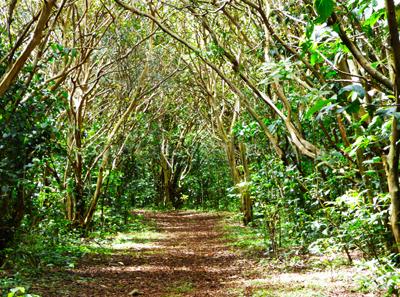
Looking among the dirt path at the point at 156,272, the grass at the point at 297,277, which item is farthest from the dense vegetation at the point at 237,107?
the dirt path at the point at 156,272

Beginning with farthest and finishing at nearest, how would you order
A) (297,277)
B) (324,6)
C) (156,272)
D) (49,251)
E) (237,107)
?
(237,107)
(156,272)
(49,251)
(297,277)
(324,6)

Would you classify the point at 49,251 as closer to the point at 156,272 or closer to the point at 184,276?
the point at 156,272

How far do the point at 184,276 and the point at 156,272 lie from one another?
688 mm

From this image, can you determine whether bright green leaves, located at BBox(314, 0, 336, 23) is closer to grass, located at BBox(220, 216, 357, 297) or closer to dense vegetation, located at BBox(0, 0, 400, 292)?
dense vegetation, located at BBox(0, 0, 400, 292)

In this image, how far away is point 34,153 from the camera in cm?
768

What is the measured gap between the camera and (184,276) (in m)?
8.23

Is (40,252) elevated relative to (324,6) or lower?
lower

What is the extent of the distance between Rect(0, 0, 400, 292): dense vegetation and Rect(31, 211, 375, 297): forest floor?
605 mm

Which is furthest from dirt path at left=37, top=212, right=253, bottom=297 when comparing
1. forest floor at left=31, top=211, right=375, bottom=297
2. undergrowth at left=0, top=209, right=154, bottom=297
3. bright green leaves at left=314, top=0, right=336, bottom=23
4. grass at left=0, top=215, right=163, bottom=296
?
bright green leaves at left=314, top=0, right=336, bottom=23

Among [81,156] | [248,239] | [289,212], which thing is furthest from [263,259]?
[81,156]

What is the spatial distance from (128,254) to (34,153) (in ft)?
13.5

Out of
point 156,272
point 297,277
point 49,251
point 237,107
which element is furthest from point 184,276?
point 237,107

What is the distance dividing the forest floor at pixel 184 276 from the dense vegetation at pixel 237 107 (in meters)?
0.60

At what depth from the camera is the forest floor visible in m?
6.40
